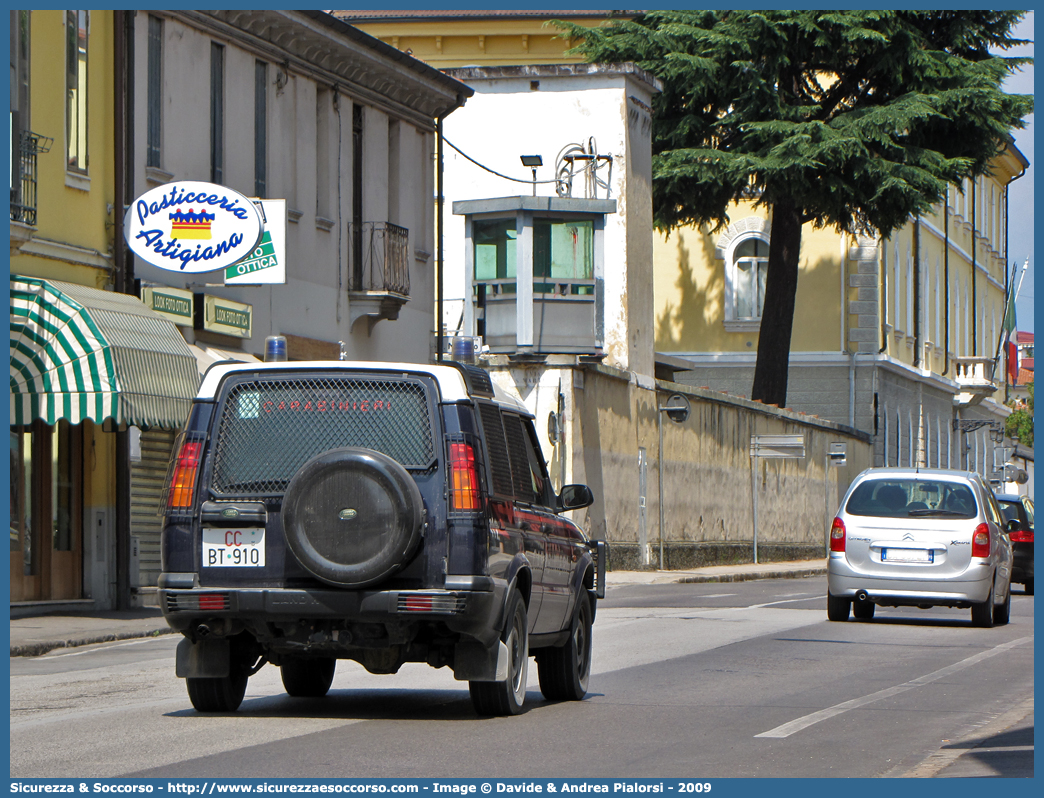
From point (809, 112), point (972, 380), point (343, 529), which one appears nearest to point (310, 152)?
point (343, 529)

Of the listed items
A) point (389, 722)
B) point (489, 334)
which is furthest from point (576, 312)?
point (389, 722)

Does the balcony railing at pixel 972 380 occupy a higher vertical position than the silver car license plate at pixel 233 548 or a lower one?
higher

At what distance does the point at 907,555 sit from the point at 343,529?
35.2ft

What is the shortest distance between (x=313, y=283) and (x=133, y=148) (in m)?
5.06

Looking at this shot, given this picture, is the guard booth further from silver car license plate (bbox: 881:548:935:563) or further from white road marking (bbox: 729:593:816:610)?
silver car license plate (bbox: 881:548:935:563)

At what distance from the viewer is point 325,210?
1089 inches

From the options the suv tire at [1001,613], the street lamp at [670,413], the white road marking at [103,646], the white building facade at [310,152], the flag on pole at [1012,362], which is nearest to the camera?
the white road marking at [103,646]

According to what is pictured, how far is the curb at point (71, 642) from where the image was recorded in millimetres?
16516

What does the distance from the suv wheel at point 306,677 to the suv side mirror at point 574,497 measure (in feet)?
6.04

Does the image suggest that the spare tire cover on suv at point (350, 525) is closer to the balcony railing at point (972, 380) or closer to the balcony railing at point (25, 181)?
the balcony railing at point (25, 181)

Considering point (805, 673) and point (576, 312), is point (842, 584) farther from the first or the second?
point (576, 312)

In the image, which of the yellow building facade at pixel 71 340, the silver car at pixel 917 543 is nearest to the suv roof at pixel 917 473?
the silver car at pixel 917 543

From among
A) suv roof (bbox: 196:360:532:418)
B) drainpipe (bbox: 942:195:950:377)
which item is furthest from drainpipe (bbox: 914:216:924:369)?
suv roof (bbox: 196:360:532:418)

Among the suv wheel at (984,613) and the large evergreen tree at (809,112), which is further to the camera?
the large evergreen tree at (809,112)
